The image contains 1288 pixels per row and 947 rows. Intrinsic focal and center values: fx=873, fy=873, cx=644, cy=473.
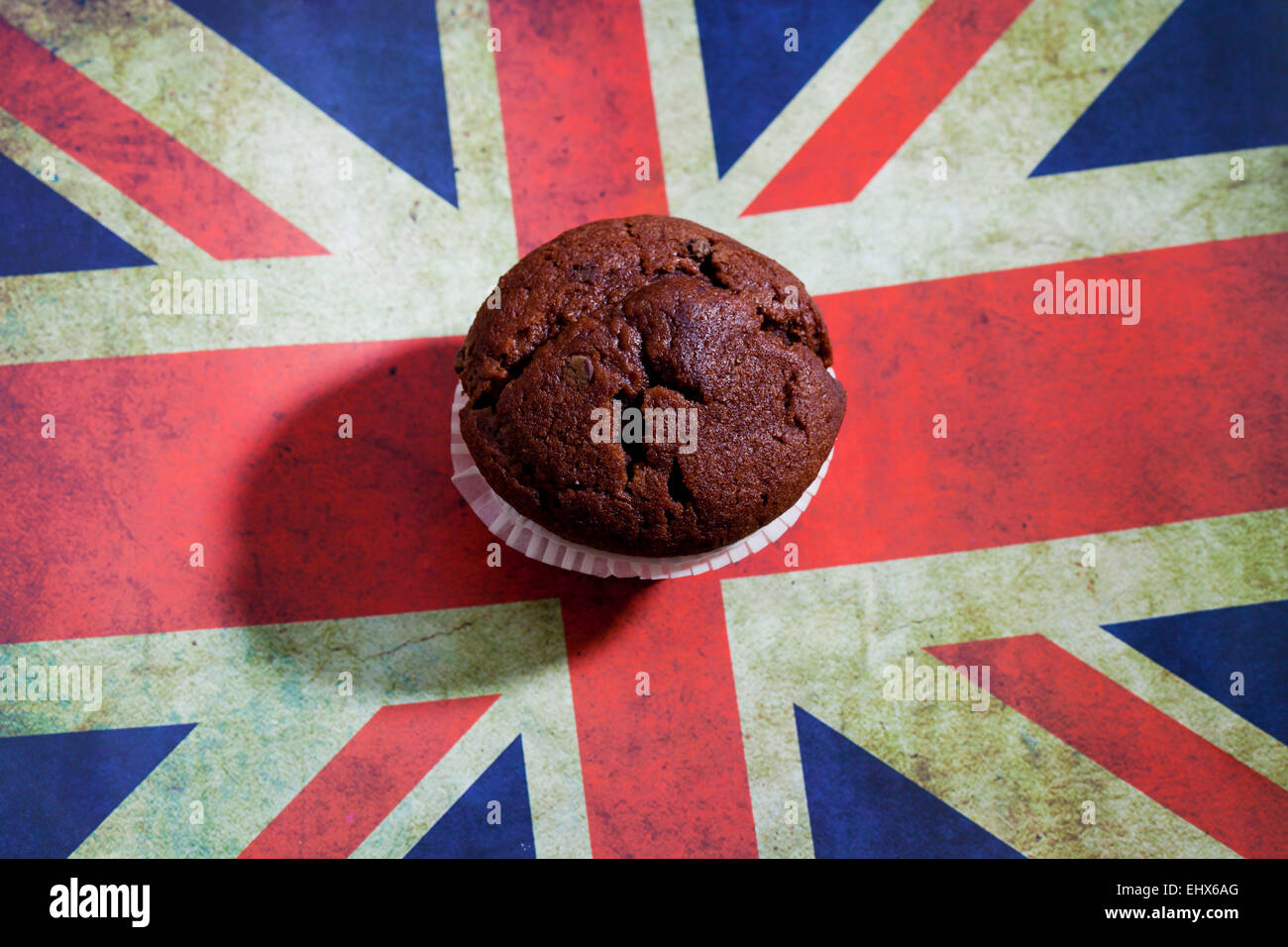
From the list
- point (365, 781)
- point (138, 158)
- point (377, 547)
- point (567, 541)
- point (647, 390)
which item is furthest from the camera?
point (138, 158)

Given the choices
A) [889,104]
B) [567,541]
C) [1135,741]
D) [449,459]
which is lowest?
[1135,741]

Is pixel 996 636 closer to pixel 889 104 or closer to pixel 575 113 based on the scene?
pixel 889 104

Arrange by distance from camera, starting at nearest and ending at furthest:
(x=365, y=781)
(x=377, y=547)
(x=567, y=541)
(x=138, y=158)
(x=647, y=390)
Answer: (x=647, y=390) → (x=567, y=541) → (x=365, y=781) → (x=377, y=547) → (x=138, y=158)

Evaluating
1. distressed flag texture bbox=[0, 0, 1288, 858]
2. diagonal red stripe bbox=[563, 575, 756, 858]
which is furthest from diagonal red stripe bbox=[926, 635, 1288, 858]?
diagonal red stripe bbox=[563, 575, 756, 858]

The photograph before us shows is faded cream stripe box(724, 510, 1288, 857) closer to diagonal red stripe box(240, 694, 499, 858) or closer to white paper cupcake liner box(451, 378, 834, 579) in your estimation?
white paper cupcake liner box(451, 378, 834, 579)

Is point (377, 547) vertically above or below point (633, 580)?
above

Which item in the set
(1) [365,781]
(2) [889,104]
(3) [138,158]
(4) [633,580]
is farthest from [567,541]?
(3) [138,158]

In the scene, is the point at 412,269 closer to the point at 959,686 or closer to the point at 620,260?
the point at 620,260

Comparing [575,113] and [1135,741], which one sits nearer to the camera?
[1135,741]
